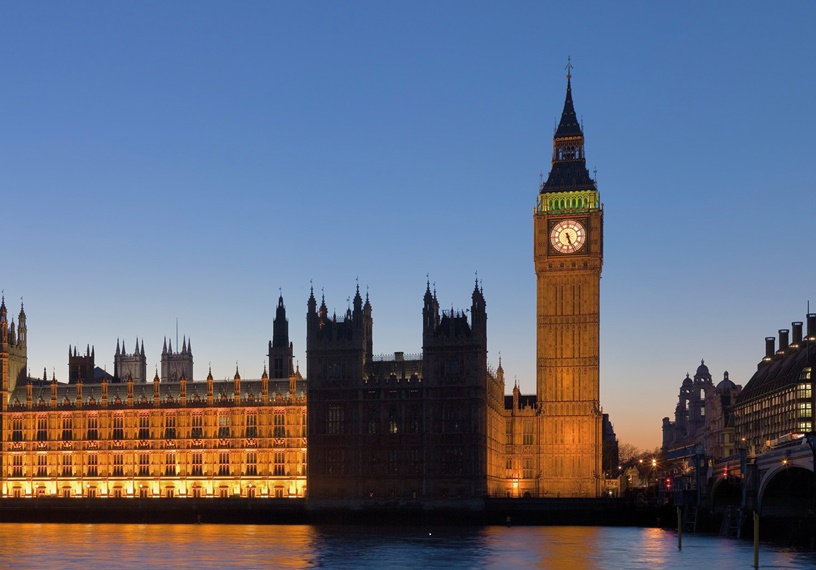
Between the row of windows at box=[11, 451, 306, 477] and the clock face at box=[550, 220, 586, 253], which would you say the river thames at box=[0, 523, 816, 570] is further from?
the clock face at box=[550, 220, 586, 253]

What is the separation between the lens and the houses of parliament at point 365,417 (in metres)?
146

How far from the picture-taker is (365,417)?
148m

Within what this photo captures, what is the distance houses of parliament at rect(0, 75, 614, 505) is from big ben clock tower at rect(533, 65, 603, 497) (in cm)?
17

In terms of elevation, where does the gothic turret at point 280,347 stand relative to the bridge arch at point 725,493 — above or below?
above

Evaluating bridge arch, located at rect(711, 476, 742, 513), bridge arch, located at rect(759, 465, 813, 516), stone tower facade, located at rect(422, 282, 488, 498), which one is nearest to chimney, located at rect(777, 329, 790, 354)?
bridge arch, located at rect(711, 476, 742, 513)

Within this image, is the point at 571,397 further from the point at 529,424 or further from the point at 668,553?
the point at 668,553

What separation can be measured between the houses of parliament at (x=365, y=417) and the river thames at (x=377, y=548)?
15.7 metres

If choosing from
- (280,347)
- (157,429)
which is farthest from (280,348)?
(157,429)

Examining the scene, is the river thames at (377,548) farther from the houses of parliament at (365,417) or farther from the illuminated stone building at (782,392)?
the illuminated stone building at (782,392)

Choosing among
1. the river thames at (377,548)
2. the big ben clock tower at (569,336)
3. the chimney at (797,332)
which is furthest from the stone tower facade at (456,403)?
the chimney at (797,332)

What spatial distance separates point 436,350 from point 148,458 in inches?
1630

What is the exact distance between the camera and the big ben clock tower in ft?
521

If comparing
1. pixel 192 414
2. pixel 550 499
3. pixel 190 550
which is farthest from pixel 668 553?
pixel 192 414

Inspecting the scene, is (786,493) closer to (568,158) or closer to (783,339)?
(568,158)
